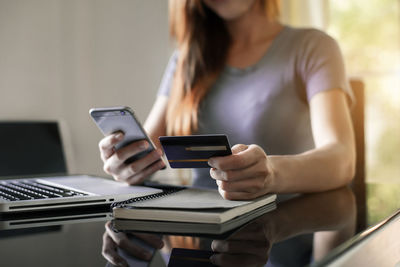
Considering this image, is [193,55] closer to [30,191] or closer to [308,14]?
[30,191]

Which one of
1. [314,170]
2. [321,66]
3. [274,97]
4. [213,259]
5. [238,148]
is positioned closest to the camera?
[213,259]

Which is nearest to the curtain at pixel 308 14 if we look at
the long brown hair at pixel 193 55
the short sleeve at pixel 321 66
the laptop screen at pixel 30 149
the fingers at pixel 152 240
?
the long brown hair at pixel 193 55

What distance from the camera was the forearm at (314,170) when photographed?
2.72ft

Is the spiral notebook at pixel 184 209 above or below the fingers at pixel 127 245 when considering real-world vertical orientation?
below

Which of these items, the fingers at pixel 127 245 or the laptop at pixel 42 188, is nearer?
the fingers at pixel 127 245

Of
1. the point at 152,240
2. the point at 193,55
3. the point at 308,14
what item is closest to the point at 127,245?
the point at 152,240

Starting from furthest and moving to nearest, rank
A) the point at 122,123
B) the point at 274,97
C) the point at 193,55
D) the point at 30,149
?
the point at 30,149 < the point at 193,55 < the point at 274,97 < the point at 122,123

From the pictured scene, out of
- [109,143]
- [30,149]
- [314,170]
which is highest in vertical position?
[109,143]

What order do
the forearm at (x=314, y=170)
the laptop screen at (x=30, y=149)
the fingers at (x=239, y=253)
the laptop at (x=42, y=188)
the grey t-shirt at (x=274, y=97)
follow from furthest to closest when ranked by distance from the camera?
the laptop screen at (x=30, y=149), the grey t-shirt at (x=274, y=97), the forearm at (x=314, y=170), the laptop at (x=42, y=188), the fingers at (x=239, y=253)

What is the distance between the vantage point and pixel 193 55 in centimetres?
155

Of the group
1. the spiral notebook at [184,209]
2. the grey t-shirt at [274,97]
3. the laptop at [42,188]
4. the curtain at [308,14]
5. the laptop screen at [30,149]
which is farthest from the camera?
the curtain at [308,14]

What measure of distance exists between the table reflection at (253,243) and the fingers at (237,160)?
0.08 m

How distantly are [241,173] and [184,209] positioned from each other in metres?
0.12

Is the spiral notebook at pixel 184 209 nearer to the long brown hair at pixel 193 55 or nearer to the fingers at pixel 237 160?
the fingers at pixel 237 160
